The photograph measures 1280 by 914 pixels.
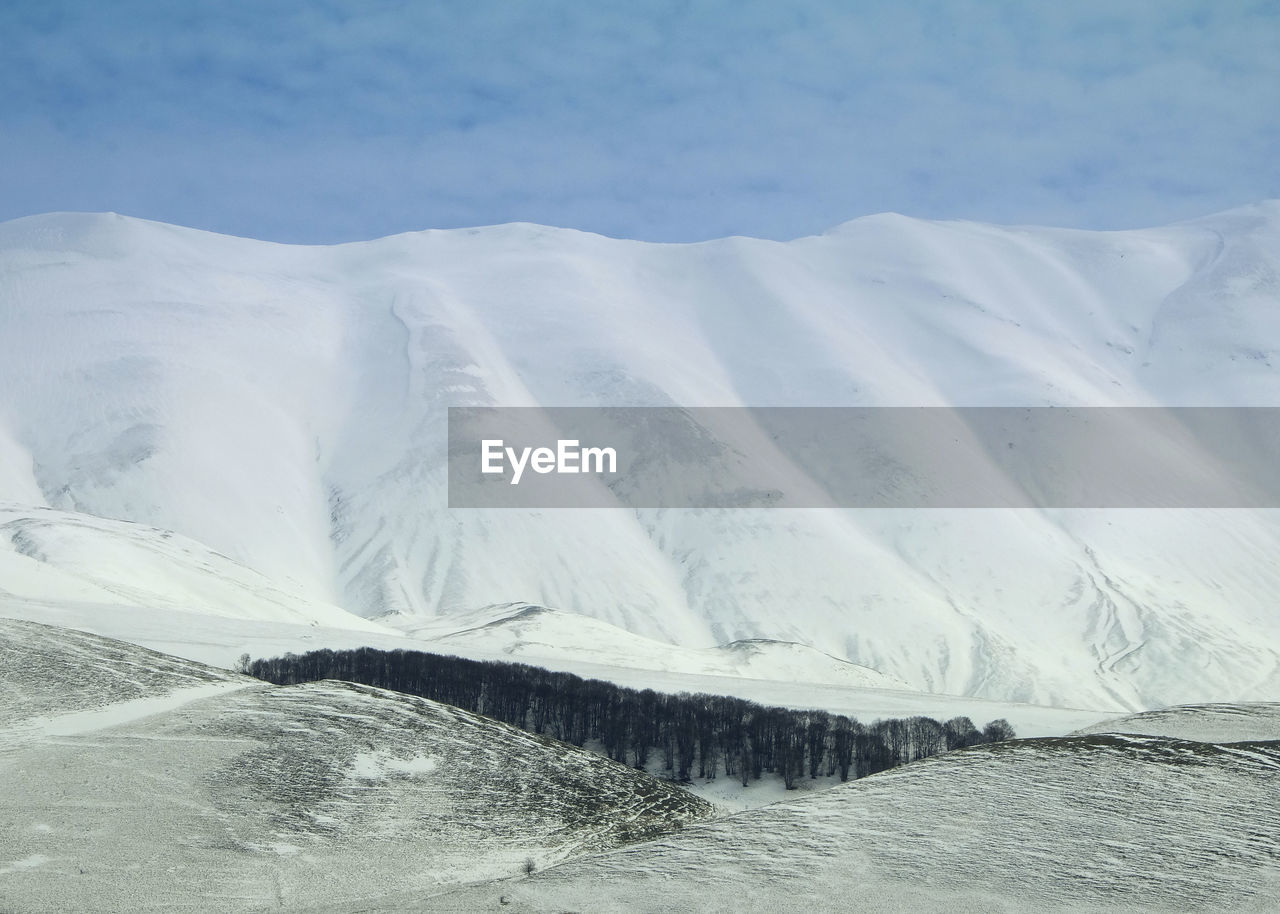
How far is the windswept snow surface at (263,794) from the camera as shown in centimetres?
3997

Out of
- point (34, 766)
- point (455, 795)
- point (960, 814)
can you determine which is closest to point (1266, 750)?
point (960, 814)

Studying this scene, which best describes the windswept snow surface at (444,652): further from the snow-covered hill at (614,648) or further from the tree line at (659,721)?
the snow-covered hill at (614,648)

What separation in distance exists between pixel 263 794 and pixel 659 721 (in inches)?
2064

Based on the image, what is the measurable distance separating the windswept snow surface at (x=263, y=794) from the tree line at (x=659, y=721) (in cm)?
3221

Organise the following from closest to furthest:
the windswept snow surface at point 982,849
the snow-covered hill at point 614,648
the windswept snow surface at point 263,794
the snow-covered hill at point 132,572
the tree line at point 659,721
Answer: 1. the windswept snow surface at point 982,849
2. the windswept snow surface at point 263,794
3. the tree line at point 659,721
4. the snow-covered hill at point 132,572
5. the snow-covered hill at point 614,648

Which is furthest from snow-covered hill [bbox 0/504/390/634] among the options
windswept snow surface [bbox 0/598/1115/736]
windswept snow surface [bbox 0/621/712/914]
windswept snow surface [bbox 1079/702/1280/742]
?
windswept snow surface [bbox 1079/702/1280/742]

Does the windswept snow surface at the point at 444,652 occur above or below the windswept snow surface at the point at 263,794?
above

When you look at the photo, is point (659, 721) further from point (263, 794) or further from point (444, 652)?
point (263, 794)

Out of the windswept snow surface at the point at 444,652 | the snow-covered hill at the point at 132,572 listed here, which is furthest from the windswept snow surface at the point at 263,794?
the snow-covered hill at the point at 132,572

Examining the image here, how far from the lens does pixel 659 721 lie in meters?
98.4

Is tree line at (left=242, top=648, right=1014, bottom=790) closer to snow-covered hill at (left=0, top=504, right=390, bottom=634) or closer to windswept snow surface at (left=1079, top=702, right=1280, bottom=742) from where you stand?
snow-covered hill at (left=0, top=504, right=390, bottom=634)

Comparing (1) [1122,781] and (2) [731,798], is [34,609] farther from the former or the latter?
(1) [1122,781]

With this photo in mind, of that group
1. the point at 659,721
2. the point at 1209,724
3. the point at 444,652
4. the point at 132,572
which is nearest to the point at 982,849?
the point at 1209,724

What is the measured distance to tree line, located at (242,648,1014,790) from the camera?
92.9 m
